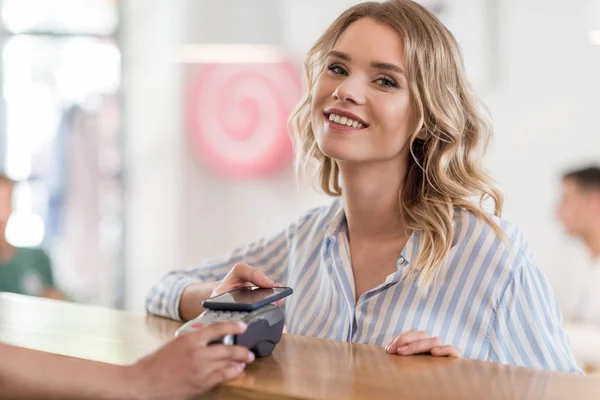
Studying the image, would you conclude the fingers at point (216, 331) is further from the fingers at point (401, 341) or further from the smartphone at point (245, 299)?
the fingers at point (401, 341)

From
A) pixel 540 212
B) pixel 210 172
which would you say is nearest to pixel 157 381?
pixel 540 212

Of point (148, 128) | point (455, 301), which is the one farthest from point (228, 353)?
point (148, 128)

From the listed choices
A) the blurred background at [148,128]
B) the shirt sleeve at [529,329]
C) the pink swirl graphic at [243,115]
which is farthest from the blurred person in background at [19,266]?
the shirt sleeve at [529,329]

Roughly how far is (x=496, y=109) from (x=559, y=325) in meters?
3.10

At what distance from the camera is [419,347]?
1.48m

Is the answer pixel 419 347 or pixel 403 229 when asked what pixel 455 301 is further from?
pixel 419 347

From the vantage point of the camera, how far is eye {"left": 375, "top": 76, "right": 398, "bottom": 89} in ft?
6.48

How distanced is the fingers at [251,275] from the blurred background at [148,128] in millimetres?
3348

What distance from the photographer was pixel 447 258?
1887 millimetres

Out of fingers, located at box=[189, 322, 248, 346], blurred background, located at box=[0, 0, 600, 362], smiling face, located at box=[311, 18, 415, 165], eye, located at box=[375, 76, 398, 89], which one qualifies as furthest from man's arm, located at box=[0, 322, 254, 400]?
blurred background, located at box=[0, 0, 600, 362]

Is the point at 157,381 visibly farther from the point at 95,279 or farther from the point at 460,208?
the point at 95,279

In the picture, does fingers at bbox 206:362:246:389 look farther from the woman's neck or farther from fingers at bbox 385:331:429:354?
the woman's neck

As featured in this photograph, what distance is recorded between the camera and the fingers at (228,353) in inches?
50.0

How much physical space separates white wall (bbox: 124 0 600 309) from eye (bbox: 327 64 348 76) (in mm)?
2862
